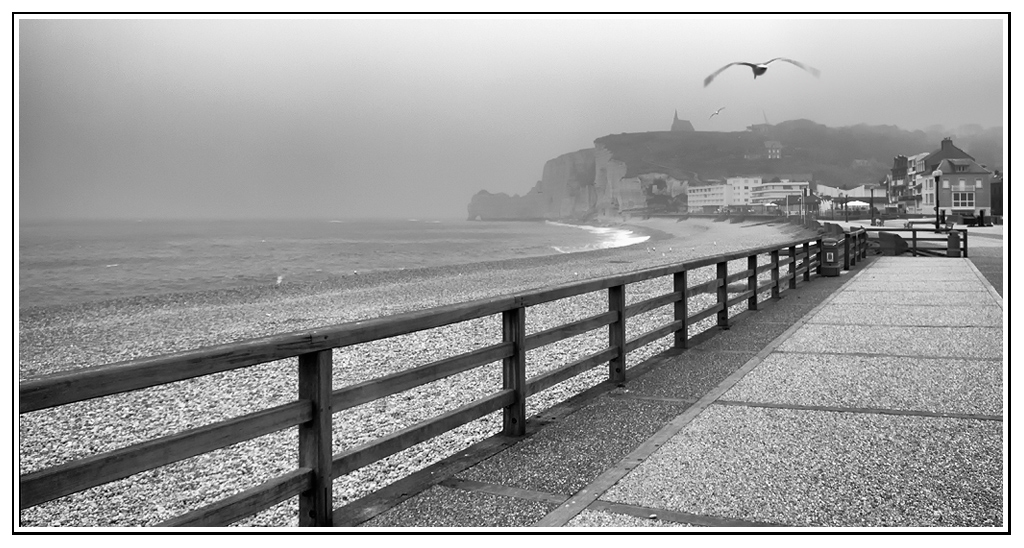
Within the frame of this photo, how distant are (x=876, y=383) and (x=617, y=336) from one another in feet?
7.15

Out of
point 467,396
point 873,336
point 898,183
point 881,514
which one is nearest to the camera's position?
point 881,514

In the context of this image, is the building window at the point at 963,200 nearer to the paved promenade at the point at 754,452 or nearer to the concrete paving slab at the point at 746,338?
the concrete paving slab at the point at 746,338

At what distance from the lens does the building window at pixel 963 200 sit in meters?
117

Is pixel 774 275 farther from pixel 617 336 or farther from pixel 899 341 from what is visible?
pixel 617 336

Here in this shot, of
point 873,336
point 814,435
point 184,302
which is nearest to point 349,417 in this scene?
point 814,435

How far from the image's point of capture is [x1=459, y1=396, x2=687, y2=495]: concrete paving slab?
15.4 ft

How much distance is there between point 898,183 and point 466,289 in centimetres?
17247

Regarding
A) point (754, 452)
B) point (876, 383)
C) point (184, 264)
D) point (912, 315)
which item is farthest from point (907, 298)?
point (184, 264)

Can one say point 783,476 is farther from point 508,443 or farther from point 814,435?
point 508,443

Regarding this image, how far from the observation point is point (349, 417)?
736cm

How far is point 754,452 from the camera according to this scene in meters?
5.10

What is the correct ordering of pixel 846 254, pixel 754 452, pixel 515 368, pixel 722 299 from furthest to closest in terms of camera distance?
pixel 846 254, pixel 722 299, pixel 515 368, pixel 754 452
